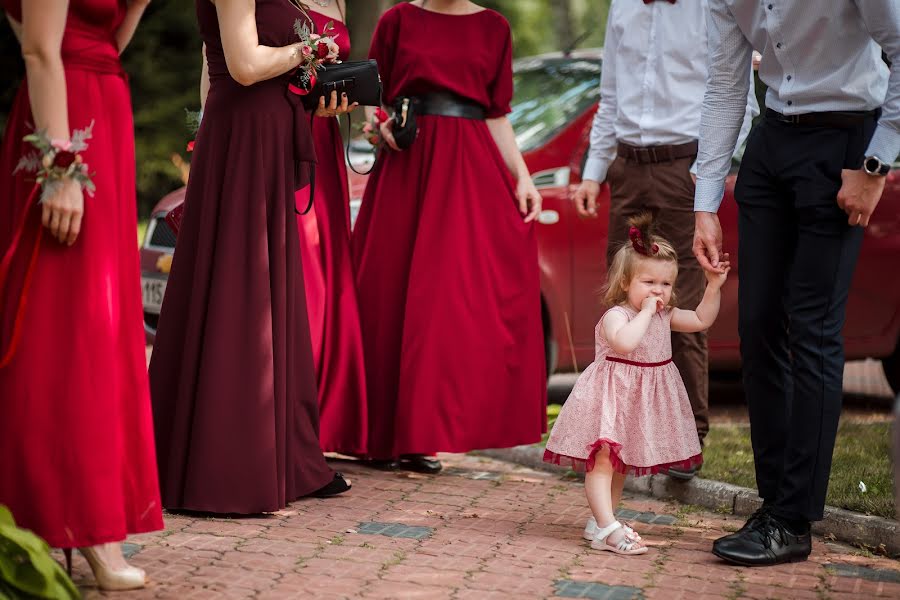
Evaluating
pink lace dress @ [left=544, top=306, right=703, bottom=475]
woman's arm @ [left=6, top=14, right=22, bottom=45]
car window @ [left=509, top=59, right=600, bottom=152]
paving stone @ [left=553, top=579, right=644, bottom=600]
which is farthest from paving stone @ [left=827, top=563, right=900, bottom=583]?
car window @ [left=509, top=59, right=600, bottom=152]

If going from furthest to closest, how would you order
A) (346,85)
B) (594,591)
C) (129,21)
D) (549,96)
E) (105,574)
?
(549,96) → (346,85) → (594,591) → (129,21) → (105,574)

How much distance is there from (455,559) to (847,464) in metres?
2.26

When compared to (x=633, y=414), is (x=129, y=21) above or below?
above

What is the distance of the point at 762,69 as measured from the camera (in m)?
4.56

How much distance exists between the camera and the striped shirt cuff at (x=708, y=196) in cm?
471

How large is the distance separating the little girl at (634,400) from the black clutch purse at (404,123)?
152cm

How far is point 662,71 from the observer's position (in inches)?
227

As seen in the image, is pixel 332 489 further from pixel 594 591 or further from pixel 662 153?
pixel 662 153

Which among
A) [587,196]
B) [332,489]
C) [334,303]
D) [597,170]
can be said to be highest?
[597,170]

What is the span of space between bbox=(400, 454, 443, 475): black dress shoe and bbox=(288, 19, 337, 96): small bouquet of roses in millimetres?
1848

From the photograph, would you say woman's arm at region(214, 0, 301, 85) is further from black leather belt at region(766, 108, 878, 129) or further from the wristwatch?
the wristwatch

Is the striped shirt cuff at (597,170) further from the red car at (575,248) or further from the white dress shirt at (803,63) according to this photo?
the white dress shirt at (803,63)

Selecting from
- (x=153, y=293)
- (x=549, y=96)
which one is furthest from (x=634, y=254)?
(x=153, y=293)

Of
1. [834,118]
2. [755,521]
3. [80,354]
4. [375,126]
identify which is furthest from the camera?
[375,126]
